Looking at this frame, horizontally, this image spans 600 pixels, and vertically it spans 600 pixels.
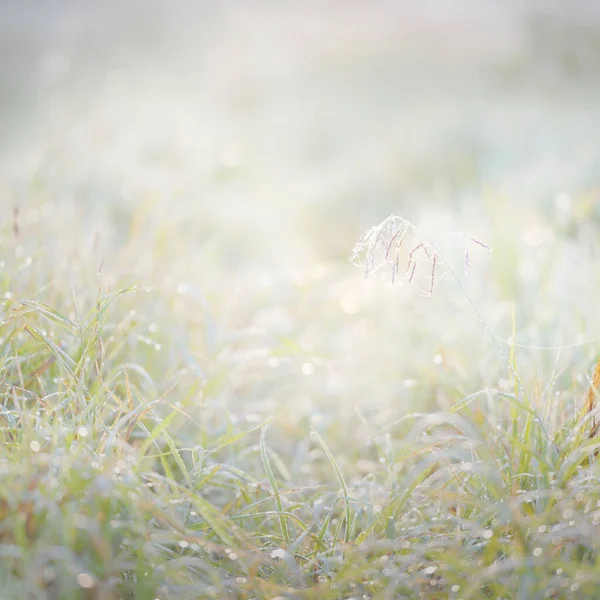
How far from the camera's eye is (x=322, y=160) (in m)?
4.74

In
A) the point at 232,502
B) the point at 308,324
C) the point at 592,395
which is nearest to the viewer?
the point at 592,395

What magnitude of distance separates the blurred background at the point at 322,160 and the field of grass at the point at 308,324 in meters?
0.02

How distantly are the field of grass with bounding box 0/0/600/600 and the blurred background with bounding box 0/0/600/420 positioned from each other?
0.7 inches

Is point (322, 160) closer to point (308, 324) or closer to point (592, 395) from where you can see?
point (308, 324)

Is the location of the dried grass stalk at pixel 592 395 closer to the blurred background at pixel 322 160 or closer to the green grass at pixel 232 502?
the green grass at pixel 232 502

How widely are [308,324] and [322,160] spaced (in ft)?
7.84

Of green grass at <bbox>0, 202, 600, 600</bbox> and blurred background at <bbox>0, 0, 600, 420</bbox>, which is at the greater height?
blurred background at <bbox>0, 0, 600, 420</bbox>

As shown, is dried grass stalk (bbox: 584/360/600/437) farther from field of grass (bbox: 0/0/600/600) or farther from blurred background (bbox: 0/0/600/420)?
blurred background (bbox: 0/0/600/420)

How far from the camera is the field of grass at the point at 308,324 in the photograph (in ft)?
3.79

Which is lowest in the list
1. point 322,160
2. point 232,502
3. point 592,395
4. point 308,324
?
point 232,502

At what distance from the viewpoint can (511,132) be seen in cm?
394

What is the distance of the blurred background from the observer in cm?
230

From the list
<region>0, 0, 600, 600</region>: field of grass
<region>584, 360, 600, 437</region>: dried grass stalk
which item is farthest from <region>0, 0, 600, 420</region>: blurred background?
<region>584, 360, 600, 437</region>: dried grass stalk

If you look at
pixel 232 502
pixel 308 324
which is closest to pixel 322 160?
pixel 308 324
